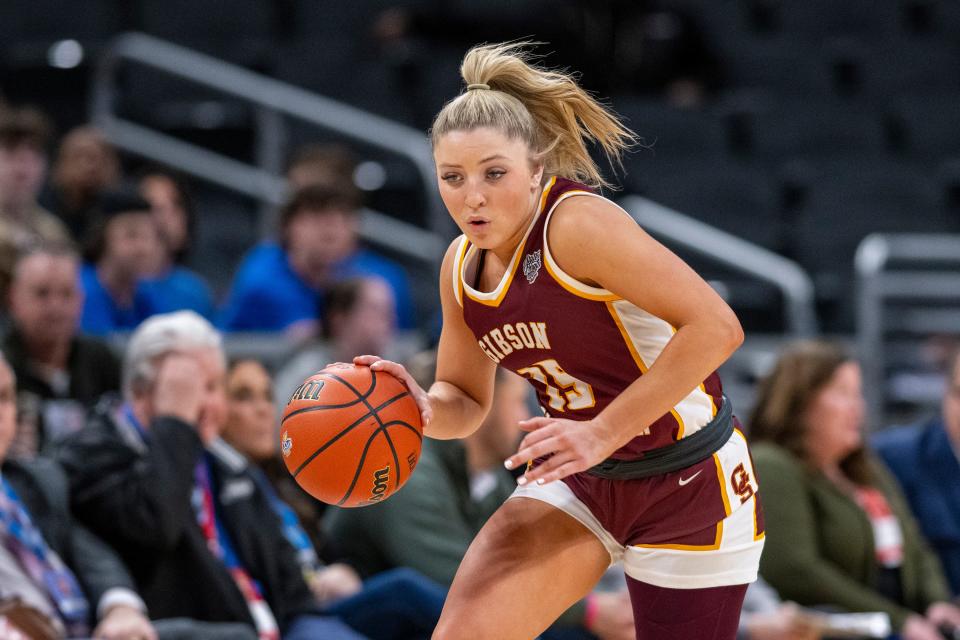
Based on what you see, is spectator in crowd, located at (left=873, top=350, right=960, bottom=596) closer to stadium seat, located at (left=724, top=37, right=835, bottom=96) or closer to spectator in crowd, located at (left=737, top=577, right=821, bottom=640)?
spectator in crowd, located at (left=737, top=577, right=821, bottom=640)

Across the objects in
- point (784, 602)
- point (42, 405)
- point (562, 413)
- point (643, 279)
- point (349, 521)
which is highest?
point (643, 279)

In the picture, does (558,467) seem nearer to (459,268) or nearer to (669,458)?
(669,458)

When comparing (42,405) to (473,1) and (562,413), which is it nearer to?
(562,413)

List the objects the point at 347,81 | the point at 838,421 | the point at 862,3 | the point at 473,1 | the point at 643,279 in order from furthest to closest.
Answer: the point at 862,3 < the point at 473,1 < the point at 347,81 < the point at 838,421 < the point at 643,279

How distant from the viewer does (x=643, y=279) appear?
2.86 meters

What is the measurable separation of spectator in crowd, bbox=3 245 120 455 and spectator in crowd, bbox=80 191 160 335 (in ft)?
2.79

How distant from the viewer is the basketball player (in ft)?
9.45

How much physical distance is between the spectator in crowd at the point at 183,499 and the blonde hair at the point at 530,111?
5.55 feet

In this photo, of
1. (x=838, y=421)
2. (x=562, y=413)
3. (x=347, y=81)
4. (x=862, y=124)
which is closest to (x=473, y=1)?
(x=347, y=81)

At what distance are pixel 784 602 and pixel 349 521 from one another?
1.74 metres

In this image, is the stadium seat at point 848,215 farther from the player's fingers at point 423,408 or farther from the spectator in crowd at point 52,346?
the player's fingers at point 423,408

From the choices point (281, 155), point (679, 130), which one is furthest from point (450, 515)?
point (679, 130)

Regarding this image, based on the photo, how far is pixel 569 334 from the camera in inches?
118

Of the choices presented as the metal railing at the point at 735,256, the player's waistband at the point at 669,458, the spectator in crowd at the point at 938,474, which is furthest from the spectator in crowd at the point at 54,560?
the metal railing at the point at 735,256
